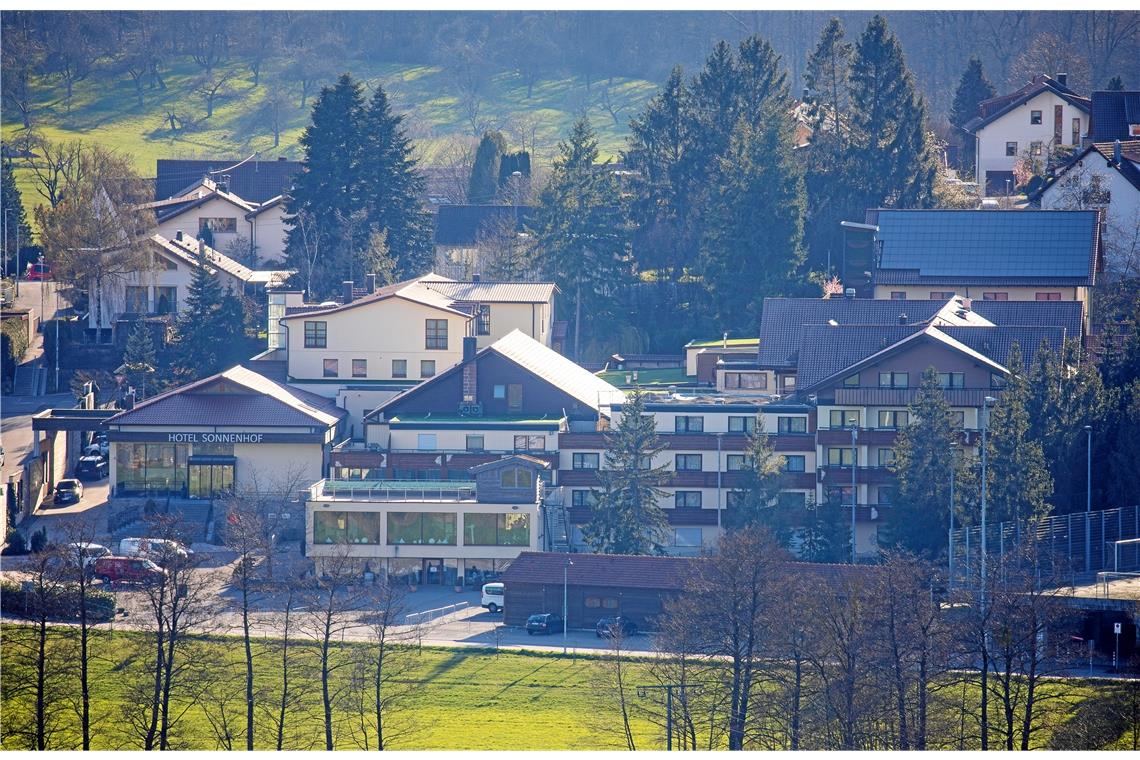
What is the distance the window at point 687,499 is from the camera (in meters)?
73.4

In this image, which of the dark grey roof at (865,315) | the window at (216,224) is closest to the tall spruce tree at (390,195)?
the window at (216,224)

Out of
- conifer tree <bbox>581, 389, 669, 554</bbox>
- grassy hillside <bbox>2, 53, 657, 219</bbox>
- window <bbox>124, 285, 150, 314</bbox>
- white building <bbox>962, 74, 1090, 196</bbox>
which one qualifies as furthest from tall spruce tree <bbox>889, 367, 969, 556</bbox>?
grassy hillside <bbox>2, 53, 657, 219</bbox>

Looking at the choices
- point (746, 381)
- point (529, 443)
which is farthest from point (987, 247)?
point (529, 443)

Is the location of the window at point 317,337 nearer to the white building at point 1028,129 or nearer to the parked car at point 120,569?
the parked car at point 120,569

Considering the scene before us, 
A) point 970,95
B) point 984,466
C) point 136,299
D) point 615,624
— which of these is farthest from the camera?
point 970,95

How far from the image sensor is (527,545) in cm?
7038

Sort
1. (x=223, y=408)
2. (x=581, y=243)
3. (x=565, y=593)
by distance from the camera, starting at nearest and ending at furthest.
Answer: (x=565, y=593)
(x=223, y=408)
(x=581, y=243)

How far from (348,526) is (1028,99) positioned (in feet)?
182

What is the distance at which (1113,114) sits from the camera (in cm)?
10550

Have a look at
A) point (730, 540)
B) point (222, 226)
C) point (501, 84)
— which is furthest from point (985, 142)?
point (501, 84)

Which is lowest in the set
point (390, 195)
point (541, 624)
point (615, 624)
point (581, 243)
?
point (541, 624)

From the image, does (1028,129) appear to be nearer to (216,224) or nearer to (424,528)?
(216,224)

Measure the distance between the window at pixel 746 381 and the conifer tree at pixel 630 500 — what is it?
10.6 metres

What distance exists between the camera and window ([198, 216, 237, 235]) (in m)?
110
